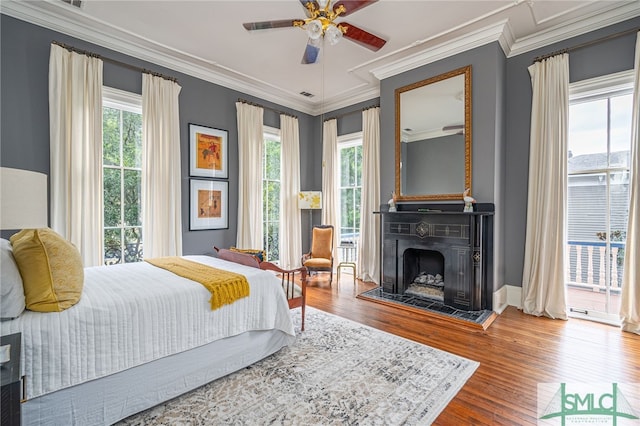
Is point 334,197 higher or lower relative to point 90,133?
lower

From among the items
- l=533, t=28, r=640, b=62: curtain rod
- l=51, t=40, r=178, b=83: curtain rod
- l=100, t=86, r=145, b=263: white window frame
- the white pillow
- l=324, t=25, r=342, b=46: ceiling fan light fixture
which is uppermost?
l=533, t=28, r=640, b=62: curtain rod

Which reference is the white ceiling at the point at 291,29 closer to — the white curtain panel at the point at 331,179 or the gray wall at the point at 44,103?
the gray wall at the point at 44,103

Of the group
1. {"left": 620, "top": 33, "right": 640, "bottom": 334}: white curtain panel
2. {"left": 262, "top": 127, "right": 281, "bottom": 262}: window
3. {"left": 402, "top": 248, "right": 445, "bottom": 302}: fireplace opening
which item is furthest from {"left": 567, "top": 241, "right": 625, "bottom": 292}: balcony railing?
{"left": 262, "top": 127, "right": 281, "bottom": 262}: window

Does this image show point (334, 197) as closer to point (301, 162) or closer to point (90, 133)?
point (301, 162)

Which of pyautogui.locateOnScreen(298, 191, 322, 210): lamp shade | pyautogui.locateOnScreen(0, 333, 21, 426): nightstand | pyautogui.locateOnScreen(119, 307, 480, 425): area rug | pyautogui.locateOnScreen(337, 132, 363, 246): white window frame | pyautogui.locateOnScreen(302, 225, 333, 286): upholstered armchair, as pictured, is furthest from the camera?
pyautogui.locateOnScreen(337, 132, 363, 246): white window frame

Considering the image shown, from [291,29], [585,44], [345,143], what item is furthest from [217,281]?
[585,44]

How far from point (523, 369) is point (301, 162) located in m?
4.88

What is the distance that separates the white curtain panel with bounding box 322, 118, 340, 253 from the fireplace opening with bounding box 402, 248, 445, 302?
173 cm

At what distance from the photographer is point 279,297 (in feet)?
8.71

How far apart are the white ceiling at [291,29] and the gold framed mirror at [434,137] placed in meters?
0.43

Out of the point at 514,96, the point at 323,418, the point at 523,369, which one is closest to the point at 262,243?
the point at 323,418

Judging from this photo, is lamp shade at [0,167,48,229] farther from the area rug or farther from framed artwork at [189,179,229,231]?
framed artwork at [189,179,229,231]

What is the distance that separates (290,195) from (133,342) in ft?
13.8

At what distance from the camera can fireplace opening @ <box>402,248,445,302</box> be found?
430 cm
